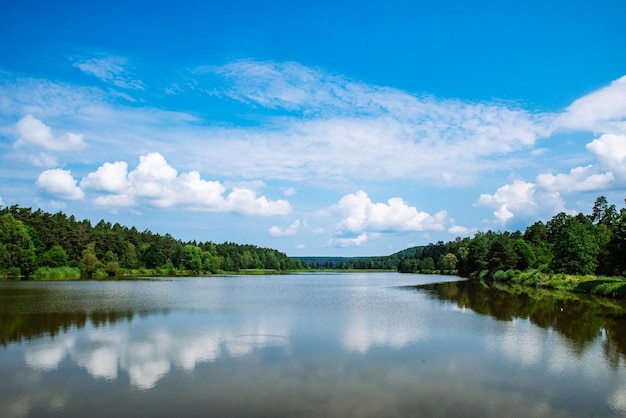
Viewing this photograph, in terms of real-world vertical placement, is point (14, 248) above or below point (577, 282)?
above

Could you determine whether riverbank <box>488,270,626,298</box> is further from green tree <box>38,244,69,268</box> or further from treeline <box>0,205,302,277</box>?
green tree <box>38,244,69,268</box>

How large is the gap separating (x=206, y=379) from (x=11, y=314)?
18.2 meters

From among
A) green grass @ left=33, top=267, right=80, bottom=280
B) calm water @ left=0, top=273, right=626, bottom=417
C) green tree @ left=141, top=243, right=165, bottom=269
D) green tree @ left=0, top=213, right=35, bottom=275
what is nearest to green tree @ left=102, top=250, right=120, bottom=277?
green grass @ left=33, top=267, right=80, bottom=280

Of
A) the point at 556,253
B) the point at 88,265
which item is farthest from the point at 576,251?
the point at 88,265

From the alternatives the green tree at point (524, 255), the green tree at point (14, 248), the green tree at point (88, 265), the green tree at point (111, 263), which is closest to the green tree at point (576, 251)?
the green tree at point (524, 255)

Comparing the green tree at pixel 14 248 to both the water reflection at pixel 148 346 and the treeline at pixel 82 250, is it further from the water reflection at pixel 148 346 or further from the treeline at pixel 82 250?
the water reflection at pixel 148 346

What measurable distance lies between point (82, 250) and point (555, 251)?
269ft

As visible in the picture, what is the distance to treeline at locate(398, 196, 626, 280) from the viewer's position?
54.3m

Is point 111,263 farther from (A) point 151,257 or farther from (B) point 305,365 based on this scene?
(B) point 305,365

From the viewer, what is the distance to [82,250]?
291 feet

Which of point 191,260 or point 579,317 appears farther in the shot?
point 191,260

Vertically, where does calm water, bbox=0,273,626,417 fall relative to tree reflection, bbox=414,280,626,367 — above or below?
above

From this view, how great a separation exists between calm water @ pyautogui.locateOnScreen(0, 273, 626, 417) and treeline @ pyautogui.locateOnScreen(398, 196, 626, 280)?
27008mm

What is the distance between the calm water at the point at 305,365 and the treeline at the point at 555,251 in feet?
88.6
